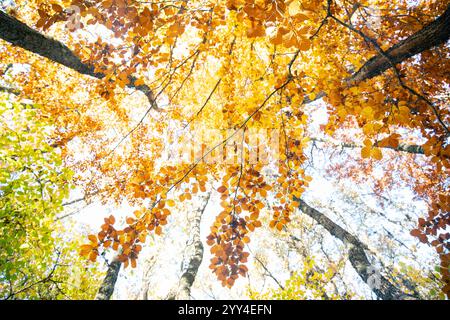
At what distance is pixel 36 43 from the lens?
2.43m

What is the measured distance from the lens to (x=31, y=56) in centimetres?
617

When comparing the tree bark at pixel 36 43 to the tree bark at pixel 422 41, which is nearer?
the tree bark at pixel 422 41

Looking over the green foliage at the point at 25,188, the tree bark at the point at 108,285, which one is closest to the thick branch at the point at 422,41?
the green foliage at the point at 25,188

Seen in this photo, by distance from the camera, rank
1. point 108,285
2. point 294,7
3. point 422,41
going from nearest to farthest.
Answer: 1. point 294,7
2. point 422,41
3. point 108,285

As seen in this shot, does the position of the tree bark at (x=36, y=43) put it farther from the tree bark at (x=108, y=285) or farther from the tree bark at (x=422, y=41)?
the tree bark at (x=108, y=285)

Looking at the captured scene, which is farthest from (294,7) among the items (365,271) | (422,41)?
(365,271)

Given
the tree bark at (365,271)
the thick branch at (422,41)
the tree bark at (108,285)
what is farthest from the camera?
the tree bark at (365,271)

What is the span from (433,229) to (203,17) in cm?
312

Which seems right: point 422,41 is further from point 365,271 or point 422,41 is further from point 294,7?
point 365,271

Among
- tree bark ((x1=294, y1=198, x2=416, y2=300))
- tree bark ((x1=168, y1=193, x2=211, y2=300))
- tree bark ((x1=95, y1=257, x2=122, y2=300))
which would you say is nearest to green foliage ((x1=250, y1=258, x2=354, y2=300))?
tree bark ((x1=294, y1=198, x2=416, y2=300))

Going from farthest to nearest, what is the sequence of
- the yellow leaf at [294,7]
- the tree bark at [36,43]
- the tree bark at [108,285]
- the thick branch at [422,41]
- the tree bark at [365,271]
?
the tree bark at [365,271]
the tree bark at [108,285]
the tree bark at [36,43]
the thick branch at [422,41]
the yellow leaf at [294,7]

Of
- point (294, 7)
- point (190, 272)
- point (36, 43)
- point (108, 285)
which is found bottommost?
point (108, 285)

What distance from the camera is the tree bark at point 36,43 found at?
7.09 ft
